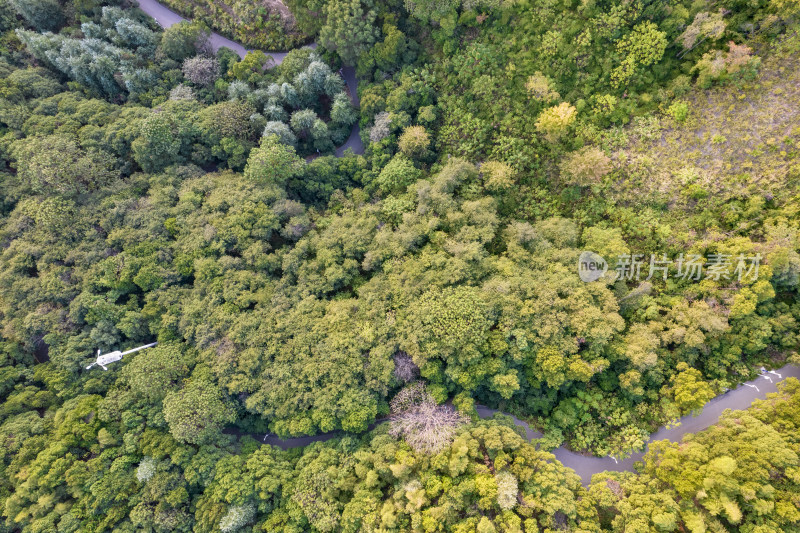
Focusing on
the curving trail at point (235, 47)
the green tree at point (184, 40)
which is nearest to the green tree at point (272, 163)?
the curving trail at point (235, 47)

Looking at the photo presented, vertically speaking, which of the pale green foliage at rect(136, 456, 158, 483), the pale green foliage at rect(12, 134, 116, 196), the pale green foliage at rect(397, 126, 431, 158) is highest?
the pale green foliage at rect(397, 126, 431, 158)

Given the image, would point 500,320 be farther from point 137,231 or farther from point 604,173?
point 137,231

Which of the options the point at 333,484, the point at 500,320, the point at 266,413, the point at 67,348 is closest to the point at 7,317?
the point at 67,348

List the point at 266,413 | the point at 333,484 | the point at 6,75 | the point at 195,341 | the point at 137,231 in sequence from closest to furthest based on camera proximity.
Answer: the point at 333,484
the point at 266,413
the point at 195,341
the point at 137,231
the point at 6,75

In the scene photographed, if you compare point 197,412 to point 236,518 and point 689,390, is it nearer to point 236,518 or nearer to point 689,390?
point 236,518

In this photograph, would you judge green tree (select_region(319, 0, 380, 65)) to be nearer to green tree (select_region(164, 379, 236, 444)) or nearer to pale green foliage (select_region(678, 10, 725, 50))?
pale green foliage (select_region(678, 10, 725, 50))

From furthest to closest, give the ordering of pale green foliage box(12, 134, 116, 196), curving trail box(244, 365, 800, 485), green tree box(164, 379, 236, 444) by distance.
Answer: pale green foliage box(12, 134, 116, 196) → green tree box(164, 379, 236, 444) → curving trail box(244, 365, 800, 485)

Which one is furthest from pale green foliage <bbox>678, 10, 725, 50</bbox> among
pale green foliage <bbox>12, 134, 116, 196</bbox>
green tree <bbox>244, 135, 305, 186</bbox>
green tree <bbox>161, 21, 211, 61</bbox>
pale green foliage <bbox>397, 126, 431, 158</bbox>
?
pale green foliage <bbox>12, 134, 116, 196</bbox>

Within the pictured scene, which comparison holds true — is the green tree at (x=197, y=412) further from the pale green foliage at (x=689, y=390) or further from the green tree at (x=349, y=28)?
the pale green foliage at (x=689, y=390)
